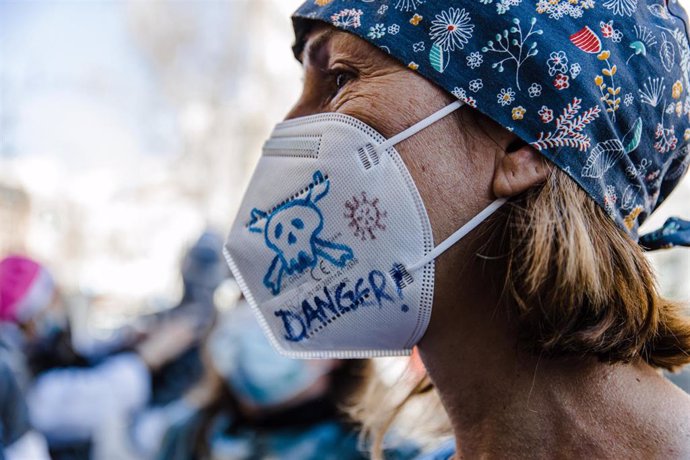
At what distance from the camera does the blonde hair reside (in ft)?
4.35

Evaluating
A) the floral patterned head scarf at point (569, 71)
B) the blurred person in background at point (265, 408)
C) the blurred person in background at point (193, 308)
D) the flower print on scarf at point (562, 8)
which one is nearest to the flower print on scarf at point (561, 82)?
the floral patterned head scarf at point (569, 71)

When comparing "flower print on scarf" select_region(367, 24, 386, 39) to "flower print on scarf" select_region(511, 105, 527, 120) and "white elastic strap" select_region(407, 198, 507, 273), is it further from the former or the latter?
"white elastic strap" select_region(407, 198, 507, 273)

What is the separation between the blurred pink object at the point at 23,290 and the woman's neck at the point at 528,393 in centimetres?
425

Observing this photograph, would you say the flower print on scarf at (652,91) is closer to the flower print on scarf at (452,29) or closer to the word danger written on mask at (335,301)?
the flower print on scarf at (452,29)

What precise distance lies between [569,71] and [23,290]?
471 cm

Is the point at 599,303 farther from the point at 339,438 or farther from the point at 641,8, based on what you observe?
the point at 339,438

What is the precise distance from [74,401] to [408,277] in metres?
3.44

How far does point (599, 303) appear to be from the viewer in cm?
133

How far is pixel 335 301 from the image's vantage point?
5.03 ft

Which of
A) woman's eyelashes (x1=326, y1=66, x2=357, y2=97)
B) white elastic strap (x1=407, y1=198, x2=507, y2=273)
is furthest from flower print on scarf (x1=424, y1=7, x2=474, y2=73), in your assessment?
white elastic strap (x1=407, y1=198, x2=507, y2=273)

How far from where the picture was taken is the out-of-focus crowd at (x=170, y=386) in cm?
302

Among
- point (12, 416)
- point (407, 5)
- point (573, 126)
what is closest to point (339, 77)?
point (407, 5)

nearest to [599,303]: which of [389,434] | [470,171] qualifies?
[470,171]

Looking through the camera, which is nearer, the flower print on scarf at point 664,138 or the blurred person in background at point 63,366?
the flower print on scarf at point 664,138
